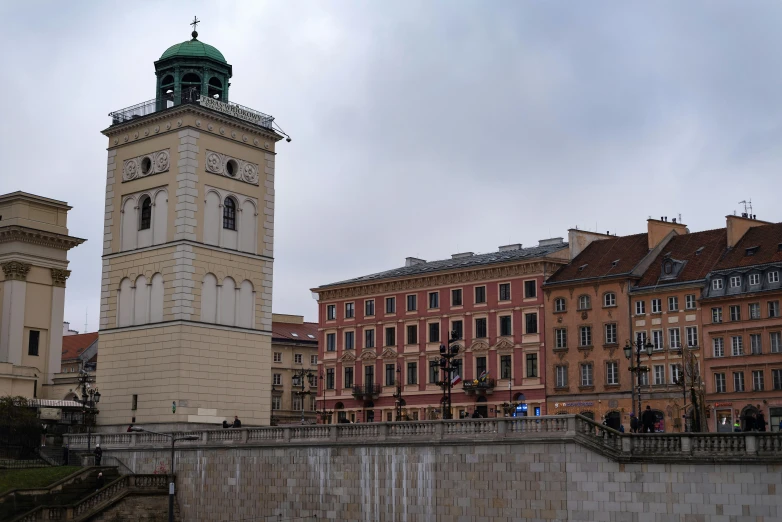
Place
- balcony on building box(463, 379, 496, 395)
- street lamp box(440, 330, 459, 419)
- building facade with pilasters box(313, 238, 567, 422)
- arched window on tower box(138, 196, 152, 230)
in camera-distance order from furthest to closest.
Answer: balcony on building box(463, 379, 496, 395), building facade with pilasters box(313, 238, 567, 422), arched window on tower box(138, 196, 152, 230), street lamp box(440, 330, 459, 419)

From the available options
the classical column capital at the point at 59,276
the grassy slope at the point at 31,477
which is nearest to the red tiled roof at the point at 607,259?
the classical column capital at the point at 59,276

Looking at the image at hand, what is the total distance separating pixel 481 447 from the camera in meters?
41.6

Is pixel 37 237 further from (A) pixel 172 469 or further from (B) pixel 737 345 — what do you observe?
(B) pixel 737 345

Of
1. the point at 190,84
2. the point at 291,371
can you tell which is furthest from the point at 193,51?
the point at 291,371

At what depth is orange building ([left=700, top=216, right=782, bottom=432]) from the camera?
2721 inches

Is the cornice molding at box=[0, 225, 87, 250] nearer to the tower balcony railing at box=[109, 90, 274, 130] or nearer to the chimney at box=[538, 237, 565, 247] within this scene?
the tower balcony railing at box=[109, 90, 274, 130]

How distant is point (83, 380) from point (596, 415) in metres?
34.7

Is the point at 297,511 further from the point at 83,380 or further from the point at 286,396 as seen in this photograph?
the point at 286,396

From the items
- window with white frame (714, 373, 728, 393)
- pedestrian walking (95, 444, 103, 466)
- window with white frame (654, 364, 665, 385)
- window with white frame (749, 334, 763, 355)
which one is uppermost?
window with white frame (749, 334, 763, 355)

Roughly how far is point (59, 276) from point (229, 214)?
16.7m

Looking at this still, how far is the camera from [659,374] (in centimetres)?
7475

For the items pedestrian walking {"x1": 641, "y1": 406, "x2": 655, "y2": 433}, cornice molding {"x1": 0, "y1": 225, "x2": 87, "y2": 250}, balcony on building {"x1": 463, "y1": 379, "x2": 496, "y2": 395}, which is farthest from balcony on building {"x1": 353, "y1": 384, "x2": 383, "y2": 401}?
pedestrian walking {"x1": 641, "y1": 406, "x2": 655, "y2": 433}

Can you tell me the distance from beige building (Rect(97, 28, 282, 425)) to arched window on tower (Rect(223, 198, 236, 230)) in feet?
0.17

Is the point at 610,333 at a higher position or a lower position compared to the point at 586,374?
higher
